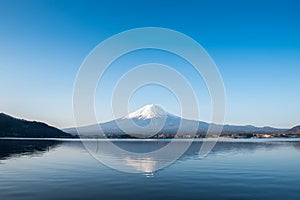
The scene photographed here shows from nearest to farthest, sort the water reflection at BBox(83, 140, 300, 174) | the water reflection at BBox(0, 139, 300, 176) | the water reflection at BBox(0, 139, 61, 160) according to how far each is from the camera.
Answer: the water reflection at BBox(83, 140, 300, 174) → the water reflection at BBox(0, 139, 300, 176) → the water reflection at BBox(0, 139, 61, 160)

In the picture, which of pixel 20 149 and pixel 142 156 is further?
pixel 20 149

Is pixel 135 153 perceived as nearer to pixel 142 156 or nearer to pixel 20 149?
pixel 142 156

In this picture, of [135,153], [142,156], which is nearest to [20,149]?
[135,153]

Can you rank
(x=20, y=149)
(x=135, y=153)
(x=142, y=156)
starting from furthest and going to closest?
(x=20, y=149) → (x=135, y=153) → (x=142, y=156)

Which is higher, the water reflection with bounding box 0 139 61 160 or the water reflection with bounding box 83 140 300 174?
the water reflection with bounding box 0 139 61 160

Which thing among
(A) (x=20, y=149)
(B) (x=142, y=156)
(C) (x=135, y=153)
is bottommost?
(B) (x=142, y=156)

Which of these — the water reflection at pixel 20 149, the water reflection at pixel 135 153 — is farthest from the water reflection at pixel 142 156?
the water reflection at pixel 20 149

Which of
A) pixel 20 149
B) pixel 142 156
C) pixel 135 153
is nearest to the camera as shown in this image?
pixel 142 156

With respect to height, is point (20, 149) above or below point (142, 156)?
above

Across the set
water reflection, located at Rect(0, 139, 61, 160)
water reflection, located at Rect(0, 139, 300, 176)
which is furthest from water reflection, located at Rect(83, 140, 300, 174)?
water reflection, located at Rect(0, 139, 61, 160)

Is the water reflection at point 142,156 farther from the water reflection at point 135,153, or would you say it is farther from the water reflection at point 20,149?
the water reflection at point 20,149

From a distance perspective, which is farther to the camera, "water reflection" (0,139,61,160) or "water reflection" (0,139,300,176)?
"water reflection" (0,139,61,160)

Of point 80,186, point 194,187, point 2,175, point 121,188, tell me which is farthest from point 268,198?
point 2,175

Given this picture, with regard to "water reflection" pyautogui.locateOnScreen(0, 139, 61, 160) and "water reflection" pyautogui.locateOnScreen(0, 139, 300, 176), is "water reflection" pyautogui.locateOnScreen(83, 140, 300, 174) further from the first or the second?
"water reflection" pyautogui.locateOnScreen(0, 139, 61, 160)
